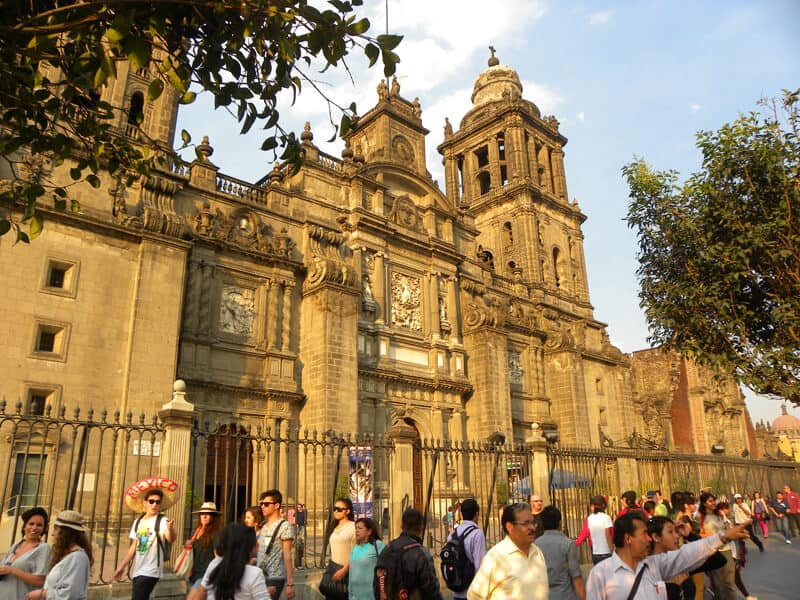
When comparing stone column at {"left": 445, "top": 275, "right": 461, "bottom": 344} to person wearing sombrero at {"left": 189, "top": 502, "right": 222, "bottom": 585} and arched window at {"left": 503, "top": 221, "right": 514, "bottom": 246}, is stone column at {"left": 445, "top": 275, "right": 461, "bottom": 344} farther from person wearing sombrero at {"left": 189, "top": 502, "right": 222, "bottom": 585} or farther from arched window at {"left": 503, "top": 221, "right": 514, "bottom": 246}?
person wearing sombrero at {"left": 189, "top": 502, "right": 222, "bottom": 585}

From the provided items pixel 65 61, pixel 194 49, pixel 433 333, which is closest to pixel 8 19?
pixel 65 61

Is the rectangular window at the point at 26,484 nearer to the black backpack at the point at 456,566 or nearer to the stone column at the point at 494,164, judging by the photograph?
the black backpack at the point at 456,566

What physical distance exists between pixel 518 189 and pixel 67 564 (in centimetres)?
3316

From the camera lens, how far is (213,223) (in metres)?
19.3

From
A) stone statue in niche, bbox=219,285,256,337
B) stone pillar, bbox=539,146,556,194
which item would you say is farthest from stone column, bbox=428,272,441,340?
stone pillar, bbox=539,146,556,194

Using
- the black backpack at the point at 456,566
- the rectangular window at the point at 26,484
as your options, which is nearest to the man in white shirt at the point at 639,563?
the black backpack at the point at 456,566

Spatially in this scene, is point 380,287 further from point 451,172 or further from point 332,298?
point 451,172

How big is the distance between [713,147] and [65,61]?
11160 millimetres

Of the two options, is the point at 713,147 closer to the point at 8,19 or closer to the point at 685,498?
the point at 685,498

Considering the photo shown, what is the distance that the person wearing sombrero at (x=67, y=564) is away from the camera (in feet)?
15.5

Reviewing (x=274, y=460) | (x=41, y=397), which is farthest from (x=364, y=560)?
(x=274, y=460)

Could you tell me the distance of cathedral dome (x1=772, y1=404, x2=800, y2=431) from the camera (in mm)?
119250

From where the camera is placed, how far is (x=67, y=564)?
4797 millimetres

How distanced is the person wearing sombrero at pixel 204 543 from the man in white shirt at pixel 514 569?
278cm
